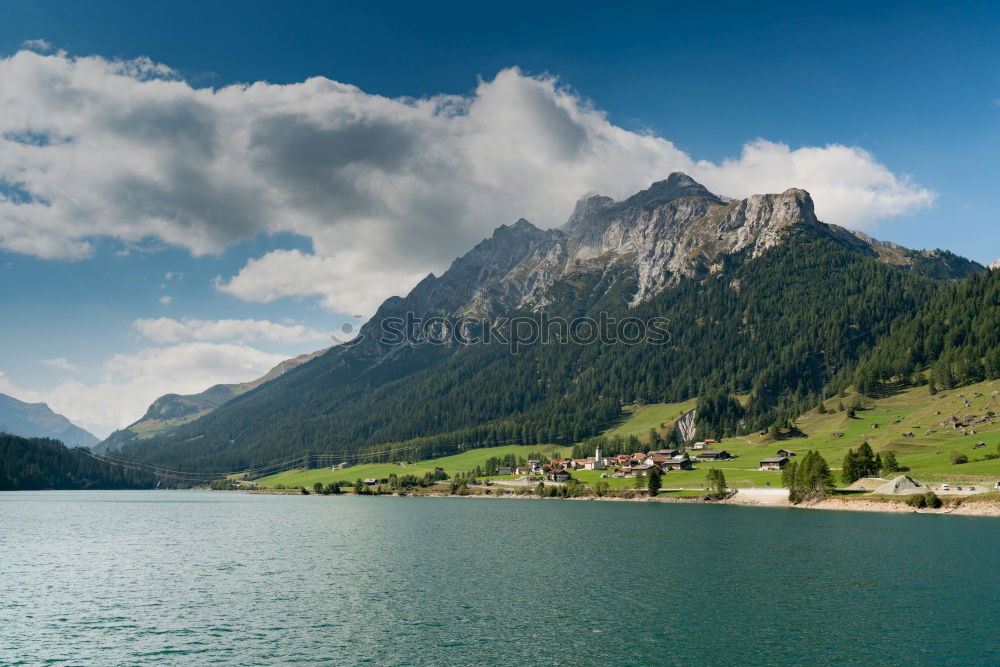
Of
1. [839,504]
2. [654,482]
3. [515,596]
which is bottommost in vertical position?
[839,504]

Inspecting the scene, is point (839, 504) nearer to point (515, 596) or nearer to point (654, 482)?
point (654, 482)

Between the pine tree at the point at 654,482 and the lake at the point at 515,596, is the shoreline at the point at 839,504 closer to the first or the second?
the pine tree at the point at 654,482

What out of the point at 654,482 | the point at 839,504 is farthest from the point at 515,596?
the point at 654,482

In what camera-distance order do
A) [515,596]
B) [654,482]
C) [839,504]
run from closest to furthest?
[515,596] → [839,504] → [654,482]

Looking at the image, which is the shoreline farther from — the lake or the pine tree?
the lake

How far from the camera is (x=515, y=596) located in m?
57.8

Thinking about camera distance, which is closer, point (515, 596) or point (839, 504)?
point (515, 596)

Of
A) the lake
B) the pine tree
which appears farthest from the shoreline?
the lake

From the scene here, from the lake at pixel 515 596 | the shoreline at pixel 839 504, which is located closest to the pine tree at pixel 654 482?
the shoreline at pixel 839 504

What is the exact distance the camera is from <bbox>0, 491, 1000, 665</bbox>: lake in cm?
4231

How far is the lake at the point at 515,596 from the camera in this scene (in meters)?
42.3

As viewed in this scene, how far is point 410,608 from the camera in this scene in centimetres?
5381

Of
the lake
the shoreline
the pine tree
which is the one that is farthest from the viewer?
the pine tree

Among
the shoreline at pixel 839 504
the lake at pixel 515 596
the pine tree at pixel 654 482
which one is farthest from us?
the pine tree at pixel 654 482
